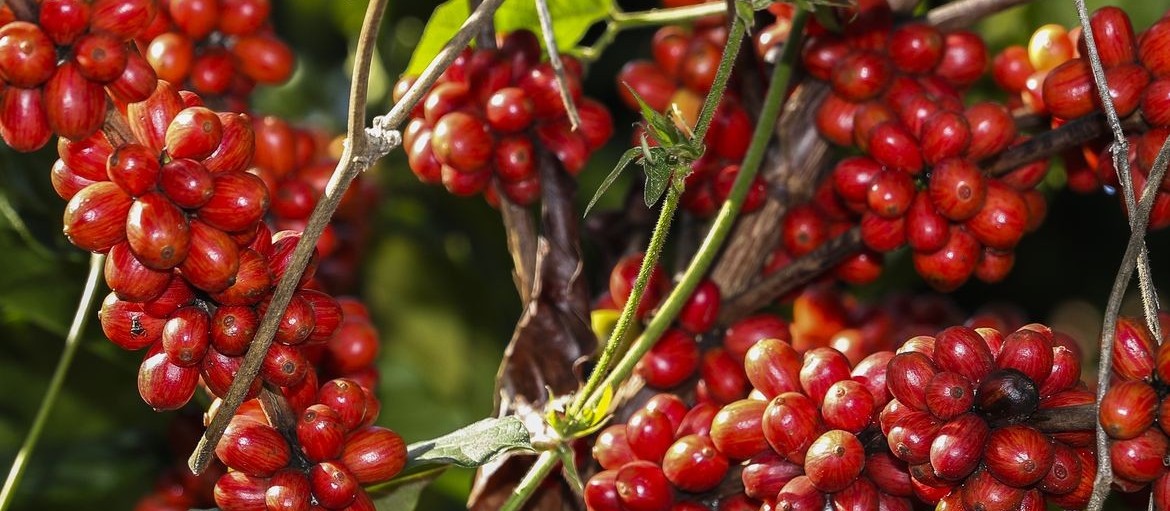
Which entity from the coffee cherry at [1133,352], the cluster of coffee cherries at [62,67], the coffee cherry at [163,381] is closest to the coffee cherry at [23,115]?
the cluster of coffee cherries at [62,67]

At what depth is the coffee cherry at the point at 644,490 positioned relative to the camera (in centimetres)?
76

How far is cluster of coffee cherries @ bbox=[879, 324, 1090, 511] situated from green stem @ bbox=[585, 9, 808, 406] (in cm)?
15

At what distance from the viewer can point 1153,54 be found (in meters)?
0.78

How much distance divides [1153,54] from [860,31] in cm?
21

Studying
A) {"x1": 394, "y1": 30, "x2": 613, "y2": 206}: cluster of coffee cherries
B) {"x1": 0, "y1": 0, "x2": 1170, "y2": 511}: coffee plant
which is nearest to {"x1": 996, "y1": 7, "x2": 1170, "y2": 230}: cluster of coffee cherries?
{"x1": 0, "y1": 0, "x2": 1170, "y2": 511}: coffee plant

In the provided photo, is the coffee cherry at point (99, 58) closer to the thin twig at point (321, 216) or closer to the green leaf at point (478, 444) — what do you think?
the thin twig at point (321, 216)

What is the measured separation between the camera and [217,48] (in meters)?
0.98

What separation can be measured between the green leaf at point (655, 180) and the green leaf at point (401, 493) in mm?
273

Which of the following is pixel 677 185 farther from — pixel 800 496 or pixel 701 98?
pixel 701 98

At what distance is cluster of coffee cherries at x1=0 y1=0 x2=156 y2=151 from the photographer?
59 centimetres

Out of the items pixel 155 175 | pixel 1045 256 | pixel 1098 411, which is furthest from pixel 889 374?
pixel 1045 256

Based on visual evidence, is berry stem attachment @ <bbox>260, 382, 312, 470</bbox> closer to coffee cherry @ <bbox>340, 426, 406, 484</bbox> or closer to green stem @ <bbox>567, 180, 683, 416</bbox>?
coffee cherry @ <bbox>340, 426, 406, 484</bbox>

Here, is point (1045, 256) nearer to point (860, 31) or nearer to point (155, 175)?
point (860, 31)

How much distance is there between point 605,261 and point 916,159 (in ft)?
0.98
